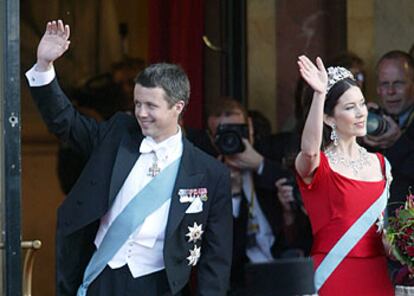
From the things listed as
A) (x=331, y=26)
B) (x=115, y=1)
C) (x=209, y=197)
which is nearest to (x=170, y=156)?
(x=209, y=197)

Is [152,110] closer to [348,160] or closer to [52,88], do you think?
[52,88]

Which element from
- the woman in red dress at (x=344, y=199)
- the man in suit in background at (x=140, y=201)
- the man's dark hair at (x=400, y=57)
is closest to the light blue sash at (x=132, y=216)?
the man in suit in background at (x=140, y=201)

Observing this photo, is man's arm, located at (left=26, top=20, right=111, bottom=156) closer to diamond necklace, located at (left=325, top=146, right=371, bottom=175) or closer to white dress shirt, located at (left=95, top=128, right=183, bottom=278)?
white dress shirt, located at (left=95, top=128, right=183, bottom=278)

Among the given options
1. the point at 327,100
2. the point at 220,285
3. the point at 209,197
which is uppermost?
the point at 327,100

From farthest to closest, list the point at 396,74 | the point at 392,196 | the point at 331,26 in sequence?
the point at 331,26
the point at 396,74
the point at 392,196

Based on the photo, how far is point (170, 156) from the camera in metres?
4.55

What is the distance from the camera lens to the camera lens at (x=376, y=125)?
5770 millimetres

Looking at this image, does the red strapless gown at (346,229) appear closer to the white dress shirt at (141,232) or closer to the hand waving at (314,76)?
the hand waving at (314,76)

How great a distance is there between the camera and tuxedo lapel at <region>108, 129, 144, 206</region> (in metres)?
4.48

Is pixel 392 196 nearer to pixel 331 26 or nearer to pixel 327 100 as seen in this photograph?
pixel 327 100

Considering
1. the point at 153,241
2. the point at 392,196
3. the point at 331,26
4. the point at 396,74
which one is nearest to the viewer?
the point at 153,241

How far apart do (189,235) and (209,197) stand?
0.58 ft

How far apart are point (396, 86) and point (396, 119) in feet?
0.57

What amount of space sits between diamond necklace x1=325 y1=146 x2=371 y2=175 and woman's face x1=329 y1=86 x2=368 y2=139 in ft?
0.27
